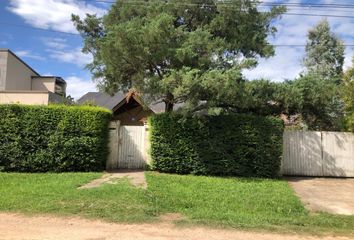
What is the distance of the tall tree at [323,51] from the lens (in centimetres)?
3095

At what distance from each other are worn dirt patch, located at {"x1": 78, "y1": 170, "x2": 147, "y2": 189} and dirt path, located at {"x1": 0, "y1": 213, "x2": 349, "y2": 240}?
11.5 ft

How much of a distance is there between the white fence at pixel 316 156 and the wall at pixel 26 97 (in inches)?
512

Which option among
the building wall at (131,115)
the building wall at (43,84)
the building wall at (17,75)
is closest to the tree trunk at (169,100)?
the building wall at (131,115)

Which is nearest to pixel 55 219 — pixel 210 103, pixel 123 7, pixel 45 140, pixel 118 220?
pixel 118 220

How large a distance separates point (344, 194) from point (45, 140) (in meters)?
10.7

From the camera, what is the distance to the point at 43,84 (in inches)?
1248

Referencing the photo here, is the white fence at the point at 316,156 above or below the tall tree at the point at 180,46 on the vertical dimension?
below

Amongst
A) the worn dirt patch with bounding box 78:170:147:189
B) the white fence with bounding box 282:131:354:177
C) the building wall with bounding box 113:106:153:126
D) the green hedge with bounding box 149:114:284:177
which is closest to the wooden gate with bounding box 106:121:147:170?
the worn dirt patch with bounding box 78:170:147:189

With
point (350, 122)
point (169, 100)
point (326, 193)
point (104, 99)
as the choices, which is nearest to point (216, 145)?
point (169, 100)

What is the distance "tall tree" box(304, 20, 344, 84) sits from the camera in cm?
3095

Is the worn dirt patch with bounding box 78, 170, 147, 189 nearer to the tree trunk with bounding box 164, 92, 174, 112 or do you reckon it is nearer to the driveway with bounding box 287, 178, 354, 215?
the tree trunk with bounding box 164, 92, 174, 112

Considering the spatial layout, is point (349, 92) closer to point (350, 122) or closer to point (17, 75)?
point (350, 122)

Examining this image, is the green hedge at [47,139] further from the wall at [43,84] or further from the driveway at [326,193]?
the wall at [43,84]

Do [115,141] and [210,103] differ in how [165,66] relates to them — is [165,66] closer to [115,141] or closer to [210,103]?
[210,103]
